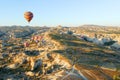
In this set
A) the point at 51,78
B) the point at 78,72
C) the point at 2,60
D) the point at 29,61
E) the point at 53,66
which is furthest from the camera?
the point at 2,60

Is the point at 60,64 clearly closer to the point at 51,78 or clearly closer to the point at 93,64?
the point at 93,64

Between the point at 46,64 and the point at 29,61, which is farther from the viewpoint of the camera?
the point at 29,61

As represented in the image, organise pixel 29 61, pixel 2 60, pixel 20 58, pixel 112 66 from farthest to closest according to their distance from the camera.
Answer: pixel 2 60, pixel 20 58, pixel 29 61, pixel 112 66

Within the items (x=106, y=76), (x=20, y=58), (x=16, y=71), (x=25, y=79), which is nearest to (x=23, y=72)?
(x=16, y=71)

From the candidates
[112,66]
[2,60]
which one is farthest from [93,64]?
[2,60]

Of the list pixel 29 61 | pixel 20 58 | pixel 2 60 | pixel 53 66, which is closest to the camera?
pixel 53 66

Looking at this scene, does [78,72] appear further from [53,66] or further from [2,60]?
[2,60]

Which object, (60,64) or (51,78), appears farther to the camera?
(60,64)

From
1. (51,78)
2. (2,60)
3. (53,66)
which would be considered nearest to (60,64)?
(53,66)

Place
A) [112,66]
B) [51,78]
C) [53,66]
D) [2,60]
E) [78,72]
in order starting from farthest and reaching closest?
[2,60], [112,66], [53,66], [78,72], [51,78]
